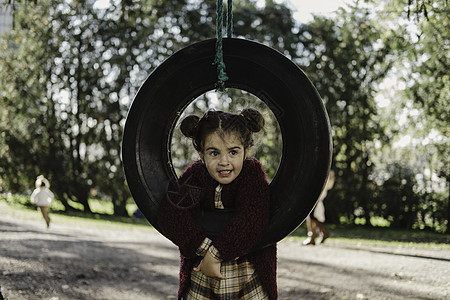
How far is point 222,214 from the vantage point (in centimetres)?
250

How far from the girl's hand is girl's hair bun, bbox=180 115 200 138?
0.61m

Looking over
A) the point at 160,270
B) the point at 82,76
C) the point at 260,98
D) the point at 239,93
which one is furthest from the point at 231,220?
the point at 82,76

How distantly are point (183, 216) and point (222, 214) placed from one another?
0.69 ft

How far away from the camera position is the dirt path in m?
5.55

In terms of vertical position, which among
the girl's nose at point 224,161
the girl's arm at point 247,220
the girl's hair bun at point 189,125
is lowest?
the girl's arm at point 247,220

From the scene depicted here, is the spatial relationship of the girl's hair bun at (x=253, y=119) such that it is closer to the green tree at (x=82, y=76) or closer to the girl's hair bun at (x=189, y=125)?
the girl's hair bun at (x=189, y=125)

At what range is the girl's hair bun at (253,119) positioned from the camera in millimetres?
2535

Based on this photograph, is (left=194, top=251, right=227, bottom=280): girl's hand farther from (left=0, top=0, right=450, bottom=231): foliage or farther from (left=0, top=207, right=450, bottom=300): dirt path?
(left=0, top=0, right=450, bottom=231): foliage

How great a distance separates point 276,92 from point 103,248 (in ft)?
23.9

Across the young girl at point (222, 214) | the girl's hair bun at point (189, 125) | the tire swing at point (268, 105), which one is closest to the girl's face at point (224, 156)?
the young girl at point (222, 214)

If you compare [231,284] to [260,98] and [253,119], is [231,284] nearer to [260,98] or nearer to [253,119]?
[253,119]

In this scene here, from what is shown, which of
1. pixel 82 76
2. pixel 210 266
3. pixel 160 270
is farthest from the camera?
pixel 82 76

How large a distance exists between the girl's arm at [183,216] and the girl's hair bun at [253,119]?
1.21 feet

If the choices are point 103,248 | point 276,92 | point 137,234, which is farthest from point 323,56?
point 276,92
